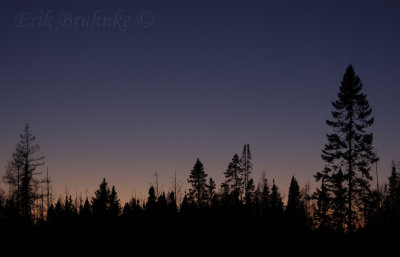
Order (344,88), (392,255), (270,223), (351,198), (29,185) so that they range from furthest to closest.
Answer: (29,185) → (270,223) → (344,88) → (351,198) → (392,255)

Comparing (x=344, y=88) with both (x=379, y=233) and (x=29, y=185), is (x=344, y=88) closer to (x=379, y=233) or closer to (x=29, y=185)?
(x=379, y=233)

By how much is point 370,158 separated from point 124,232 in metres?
25.6

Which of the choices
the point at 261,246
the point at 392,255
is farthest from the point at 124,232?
the point at 392,255

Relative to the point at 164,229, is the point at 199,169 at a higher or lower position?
higher

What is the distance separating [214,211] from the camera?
42469 mm

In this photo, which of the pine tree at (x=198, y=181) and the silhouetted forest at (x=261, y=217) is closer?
the silhouetted forest at (x=261, y=217)

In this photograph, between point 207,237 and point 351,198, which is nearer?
point 351,198

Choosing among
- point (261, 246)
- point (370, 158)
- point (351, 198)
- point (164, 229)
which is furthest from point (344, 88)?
point (164, 229)

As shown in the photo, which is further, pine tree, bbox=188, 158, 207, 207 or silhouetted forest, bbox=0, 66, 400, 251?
pine tree, bbox=188, 158, 207, 207

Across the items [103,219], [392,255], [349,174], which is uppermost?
[349,174]

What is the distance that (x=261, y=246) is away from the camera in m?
35.2

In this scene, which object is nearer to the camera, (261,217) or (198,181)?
(261,217)

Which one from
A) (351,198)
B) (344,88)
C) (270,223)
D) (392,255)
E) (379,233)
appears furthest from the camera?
(270,223)

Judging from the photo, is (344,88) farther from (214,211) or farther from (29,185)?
(29,185)
